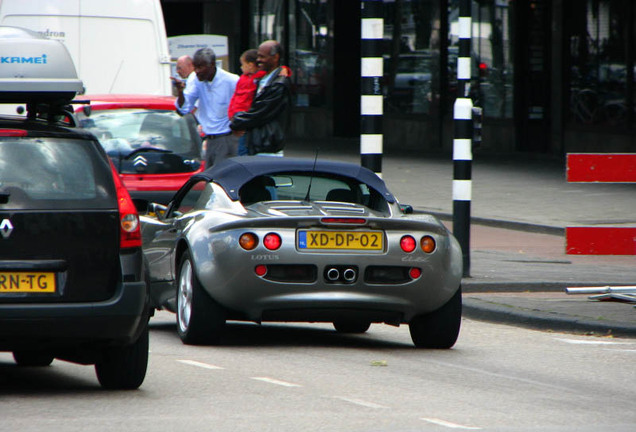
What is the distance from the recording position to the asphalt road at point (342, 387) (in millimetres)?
6445

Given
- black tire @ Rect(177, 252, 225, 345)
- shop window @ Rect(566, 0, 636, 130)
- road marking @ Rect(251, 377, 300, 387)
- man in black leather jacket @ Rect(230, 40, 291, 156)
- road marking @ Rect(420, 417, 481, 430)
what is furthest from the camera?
shop window @ Rect(566, 0, 636, 130)

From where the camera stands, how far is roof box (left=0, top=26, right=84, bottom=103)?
7730 mm

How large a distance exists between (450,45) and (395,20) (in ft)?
6.53

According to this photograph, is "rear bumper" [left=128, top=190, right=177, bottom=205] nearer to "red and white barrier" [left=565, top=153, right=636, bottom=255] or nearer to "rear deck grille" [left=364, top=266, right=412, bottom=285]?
"red and white barrier" [left=565, top=153, right=636, bottom=255]

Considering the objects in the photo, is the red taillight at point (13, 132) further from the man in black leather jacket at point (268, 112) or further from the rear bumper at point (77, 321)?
the man in black leather jacket at point (268, 112)

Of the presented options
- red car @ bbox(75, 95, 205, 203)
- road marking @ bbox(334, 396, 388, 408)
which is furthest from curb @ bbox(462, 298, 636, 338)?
red car @ bbox(75, 95, 205, 203)

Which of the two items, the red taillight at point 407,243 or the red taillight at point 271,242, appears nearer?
the red taillight at point 271,242

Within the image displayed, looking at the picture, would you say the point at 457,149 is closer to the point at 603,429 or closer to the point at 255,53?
the point at 255,53

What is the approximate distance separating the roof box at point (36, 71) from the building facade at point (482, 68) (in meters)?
16.8

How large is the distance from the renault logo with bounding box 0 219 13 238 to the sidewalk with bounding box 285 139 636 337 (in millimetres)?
4657

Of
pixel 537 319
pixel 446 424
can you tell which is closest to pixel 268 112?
pixel 537 319

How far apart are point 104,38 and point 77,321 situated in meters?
12.0

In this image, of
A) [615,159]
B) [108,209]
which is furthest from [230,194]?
[615,159]

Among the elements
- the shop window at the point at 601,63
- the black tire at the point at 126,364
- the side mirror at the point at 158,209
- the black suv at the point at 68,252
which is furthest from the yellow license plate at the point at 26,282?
the shop window at the point at 601,63
